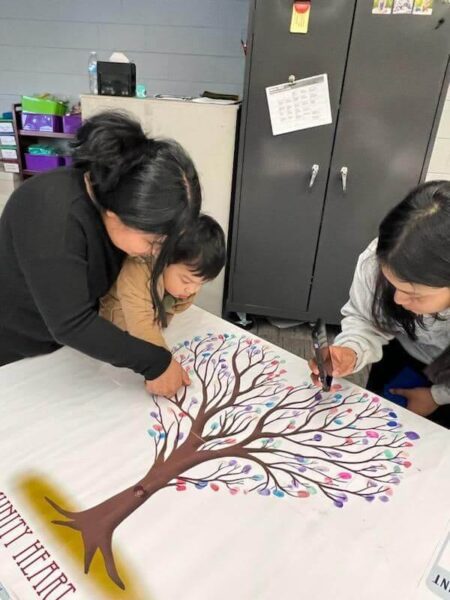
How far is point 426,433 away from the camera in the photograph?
2.93 feet

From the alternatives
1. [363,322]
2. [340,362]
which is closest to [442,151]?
[363,322]

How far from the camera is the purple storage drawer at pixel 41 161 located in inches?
125

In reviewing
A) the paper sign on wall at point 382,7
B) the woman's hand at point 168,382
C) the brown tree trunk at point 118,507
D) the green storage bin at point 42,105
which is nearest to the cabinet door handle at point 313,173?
the paper sign on wall at point 382,7

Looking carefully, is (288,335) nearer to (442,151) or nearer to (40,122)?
(442,151)

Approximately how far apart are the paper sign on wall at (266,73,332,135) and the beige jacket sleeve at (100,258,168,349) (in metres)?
1.34

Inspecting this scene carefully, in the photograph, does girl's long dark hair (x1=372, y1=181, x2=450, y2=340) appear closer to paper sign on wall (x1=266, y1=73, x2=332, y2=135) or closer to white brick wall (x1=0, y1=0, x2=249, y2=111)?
paper sign on wall (x1=266, y1=73, x2=332, y2=135)

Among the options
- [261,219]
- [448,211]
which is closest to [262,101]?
[261,219]

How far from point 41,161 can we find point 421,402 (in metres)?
3.00

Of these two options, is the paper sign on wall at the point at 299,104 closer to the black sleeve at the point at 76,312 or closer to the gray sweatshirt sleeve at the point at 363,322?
the gray sweatshirt sleeve at the point at 363,322

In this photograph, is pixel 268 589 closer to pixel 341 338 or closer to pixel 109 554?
pixel 109 554

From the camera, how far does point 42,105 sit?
119 inches

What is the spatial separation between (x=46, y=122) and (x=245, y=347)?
266cm

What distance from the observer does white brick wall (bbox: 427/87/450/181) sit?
2043 millimetres

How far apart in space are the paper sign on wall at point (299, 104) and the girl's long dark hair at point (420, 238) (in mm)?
1341
